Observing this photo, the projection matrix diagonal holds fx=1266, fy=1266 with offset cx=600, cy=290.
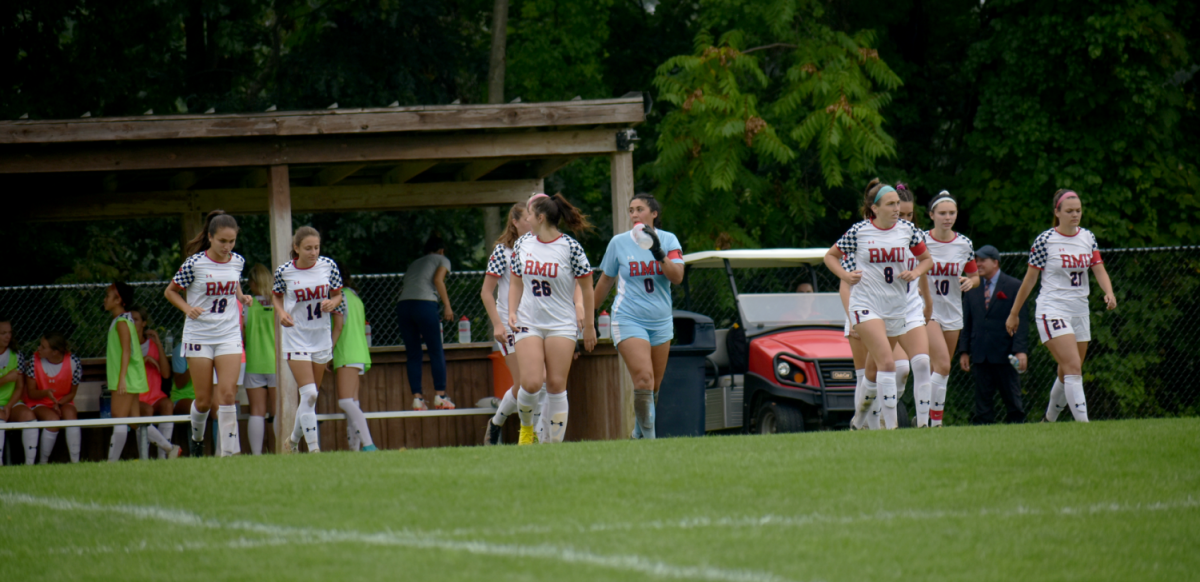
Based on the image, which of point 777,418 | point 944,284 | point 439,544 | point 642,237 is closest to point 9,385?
point 642,237

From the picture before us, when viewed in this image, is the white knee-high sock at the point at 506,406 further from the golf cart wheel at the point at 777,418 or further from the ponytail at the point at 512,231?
the golf cart wheel at the point at 777,418

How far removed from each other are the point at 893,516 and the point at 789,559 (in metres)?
1.10

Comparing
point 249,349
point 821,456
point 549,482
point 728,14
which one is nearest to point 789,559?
point 549,482

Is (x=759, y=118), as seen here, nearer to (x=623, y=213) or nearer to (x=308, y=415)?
(x=623, y=213)

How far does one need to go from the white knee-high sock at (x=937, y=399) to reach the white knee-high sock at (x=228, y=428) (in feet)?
19.9

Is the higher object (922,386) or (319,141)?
(319,141)

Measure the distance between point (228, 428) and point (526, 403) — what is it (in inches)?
110

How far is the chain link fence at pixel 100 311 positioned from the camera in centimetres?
1675

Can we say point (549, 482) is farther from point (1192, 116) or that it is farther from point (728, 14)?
point (1192, 116)

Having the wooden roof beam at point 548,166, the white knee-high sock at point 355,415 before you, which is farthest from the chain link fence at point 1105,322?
the white knee-high sock at point 355,415

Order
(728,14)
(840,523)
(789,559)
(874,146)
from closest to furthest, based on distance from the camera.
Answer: (789,559), (840,523), (874,146), (728,14)

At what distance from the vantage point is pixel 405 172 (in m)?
14.6

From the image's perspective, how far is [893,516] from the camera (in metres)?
5.77

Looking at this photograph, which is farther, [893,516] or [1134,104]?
[1134,104]
